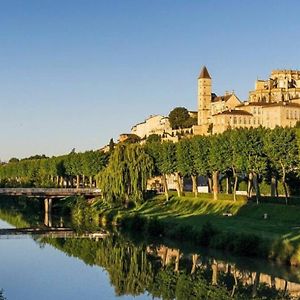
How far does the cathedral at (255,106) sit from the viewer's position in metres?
126

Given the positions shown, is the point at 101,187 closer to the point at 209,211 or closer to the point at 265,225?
the point at 209,211

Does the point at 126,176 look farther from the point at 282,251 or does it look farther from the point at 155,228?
the point at 282,251

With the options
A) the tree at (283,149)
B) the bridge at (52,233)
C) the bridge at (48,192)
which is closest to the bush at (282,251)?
the tree at (283,149)

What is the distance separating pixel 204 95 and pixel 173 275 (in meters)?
112

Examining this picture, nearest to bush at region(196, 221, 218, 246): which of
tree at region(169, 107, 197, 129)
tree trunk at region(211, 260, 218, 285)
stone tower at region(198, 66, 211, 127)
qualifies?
tree trunk at region(211, 260, 218, 285)

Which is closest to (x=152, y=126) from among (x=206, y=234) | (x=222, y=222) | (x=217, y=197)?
(x=217, y=197)

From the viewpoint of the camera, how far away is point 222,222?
5278 centimetres

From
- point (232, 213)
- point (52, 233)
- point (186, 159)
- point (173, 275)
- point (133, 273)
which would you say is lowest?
point (133, 273)

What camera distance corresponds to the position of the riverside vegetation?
45.2m

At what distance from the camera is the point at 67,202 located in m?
82.2

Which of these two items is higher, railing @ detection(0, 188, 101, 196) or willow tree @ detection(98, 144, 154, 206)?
willow tree @ detection(98, 144, 154, 206)

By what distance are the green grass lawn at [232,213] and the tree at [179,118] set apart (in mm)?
81316

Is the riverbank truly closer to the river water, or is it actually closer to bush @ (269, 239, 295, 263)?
bush @ (269, 239, 295, 263)

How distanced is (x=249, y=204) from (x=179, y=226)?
9209 mm
